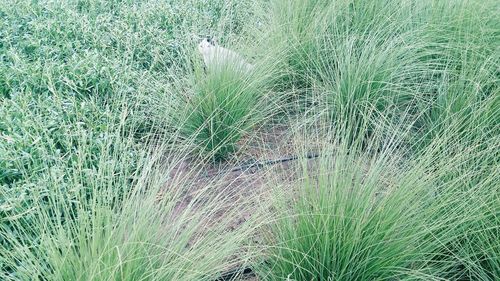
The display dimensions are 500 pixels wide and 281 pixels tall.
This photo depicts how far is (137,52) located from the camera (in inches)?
128

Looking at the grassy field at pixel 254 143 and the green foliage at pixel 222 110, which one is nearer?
the grassy field at pixel 254 143

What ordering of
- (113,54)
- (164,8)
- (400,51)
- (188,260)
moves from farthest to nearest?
(164,8)
(113,54)
(400,51)
(188,260)

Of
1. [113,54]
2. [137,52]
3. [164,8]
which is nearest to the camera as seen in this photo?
[113,54]

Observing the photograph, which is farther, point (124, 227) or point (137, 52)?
point (137, 52)

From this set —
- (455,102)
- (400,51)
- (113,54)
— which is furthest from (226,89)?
(455,102)

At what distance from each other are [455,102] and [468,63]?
0.37m

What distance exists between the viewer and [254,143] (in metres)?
2.74

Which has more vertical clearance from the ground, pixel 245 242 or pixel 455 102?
pixel 455 102

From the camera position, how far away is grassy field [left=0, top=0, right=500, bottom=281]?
163cm

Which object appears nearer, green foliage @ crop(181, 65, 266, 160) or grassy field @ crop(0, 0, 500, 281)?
grassy field @ crop(0, 0, 500, 281)

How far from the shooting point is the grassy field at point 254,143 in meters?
1.63

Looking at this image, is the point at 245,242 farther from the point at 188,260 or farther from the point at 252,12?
the point at 252,12

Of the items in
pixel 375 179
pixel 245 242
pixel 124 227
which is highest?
pixel 375 179

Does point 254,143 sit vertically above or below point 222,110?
below
